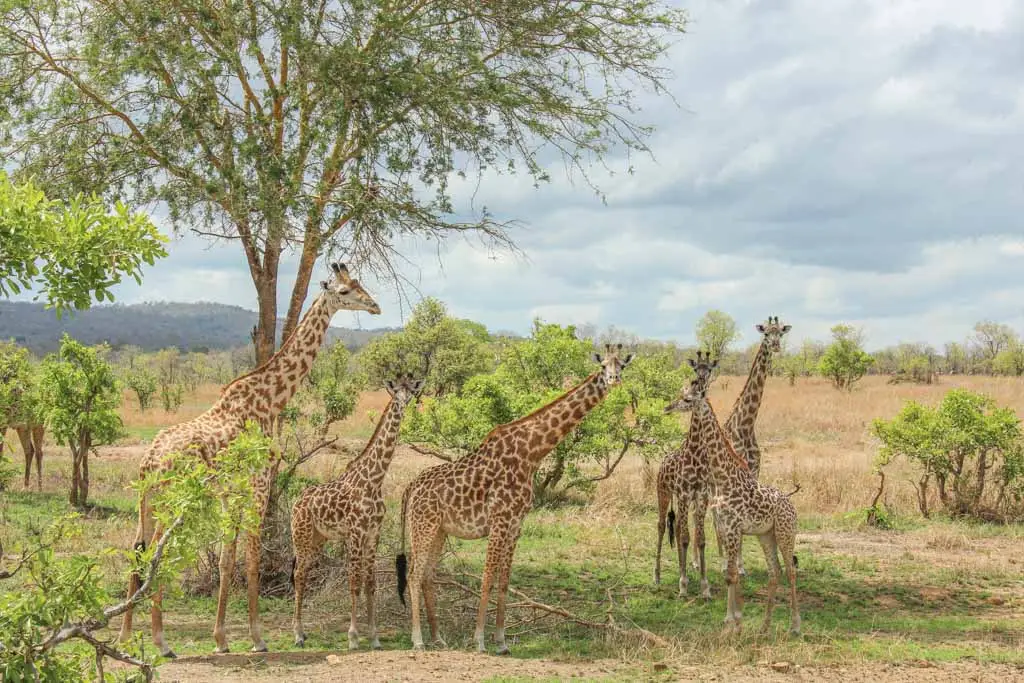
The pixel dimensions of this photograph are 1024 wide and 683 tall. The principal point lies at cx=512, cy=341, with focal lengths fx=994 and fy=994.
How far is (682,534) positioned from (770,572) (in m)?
2.30

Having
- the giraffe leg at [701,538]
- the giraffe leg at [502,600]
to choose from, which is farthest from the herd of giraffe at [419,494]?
the giraffe leg at [701,538]

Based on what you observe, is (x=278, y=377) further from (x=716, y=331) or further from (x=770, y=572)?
(x=716, y=331)

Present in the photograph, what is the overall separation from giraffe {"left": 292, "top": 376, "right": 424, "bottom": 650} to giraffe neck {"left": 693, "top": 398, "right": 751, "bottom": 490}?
3.05 m

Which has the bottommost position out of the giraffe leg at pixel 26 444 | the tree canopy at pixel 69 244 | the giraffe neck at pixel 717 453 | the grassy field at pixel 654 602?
the grassy field at pixel 654 602

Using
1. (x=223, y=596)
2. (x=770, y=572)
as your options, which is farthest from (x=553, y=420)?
(x=223, y=596)

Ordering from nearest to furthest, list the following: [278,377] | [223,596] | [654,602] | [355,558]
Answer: [223,596] → [355,558] → [278,377] → [654,602]

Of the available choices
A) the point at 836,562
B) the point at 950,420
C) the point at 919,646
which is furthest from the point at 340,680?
the point at 950,420

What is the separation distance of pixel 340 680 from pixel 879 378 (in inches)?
2303

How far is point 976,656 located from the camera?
8.92 metres

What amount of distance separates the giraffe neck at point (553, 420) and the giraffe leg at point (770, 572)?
2349 mm

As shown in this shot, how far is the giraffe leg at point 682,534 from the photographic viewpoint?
11898 millimetres

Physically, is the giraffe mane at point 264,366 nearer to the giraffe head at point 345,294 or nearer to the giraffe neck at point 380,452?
the giraffe head at point 345,294

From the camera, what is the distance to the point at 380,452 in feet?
31.8

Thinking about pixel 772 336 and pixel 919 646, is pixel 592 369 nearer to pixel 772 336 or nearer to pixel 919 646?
pixel 772 336
